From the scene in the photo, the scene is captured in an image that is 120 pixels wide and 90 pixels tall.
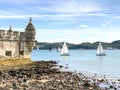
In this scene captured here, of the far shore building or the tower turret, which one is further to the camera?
the tower turret

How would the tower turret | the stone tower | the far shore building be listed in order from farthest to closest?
the tower turret < the stone tower < the far shore building

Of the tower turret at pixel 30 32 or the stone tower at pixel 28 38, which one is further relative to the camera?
the tower turret at pixel 30 32

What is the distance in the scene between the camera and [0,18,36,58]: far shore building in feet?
139

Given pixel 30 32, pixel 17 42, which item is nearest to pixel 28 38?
pixel 30 32

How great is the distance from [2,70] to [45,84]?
8.19 metres

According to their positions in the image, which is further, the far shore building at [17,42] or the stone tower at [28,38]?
the stone tower at [28,38]

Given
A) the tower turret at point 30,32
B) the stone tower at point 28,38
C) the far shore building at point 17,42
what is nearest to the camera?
the far shore building at point 17,42

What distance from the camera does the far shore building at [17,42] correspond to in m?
42.3

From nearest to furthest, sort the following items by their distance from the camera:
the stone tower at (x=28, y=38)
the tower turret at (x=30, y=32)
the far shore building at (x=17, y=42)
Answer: the far shore building at (x=17, y=42), the stone tower at (x=28, y=38), the tower turret at (x=30, y=32)

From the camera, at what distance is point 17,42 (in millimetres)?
44406

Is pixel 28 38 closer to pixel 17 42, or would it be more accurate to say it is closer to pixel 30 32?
pixel 30 32

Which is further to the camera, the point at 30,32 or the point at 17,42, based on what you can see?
the point at 30,32

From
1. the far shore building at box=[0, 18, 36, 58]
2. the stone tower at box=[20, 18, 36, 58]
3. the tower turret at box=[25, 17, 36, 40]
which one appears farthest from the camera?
the tower turret at box=[25, 17, 36, 40]

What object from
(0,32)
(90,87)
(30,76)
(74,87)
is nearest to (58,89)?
(74,87)
